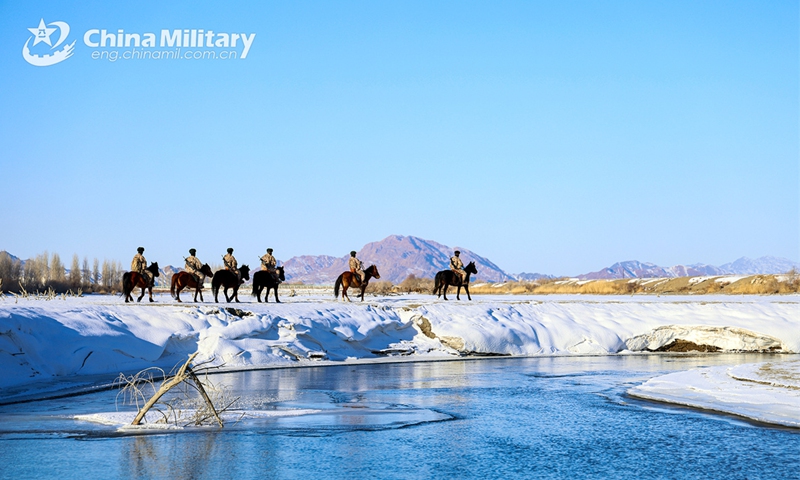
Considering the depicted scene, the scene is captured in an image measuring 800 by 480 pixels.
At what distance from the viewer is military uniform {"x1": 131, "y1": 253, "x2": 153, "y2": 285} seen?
88.9 feet

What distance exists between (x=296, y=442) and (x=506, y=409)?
370 cm

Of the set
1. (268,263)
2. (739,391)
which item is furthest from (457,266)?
(739,391)

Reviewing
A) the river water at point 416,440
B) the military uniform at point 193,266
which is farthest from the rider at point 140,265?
the river water at point 416,440

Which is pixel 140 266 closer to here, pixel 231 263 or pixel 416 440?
pixel 231 263

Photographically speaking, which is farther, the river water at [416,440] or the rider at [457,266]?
the rider at [457,266]

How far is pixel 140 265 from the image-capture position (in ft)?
89.6

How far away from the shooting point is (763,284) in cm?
5888

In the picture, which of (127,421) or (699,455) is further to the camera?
(127,421)

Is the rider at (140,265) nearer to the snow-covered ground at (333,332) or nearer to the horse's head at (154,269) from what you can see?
the horse's head at (154,269)

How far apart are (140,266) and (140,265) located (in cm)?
3

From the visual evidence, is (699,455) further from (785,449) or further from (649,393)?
(649,393)

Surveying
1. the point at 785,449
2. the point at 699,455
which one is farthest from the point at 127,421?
the point at 785,449

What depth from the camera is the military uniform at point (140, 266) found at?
27.1m

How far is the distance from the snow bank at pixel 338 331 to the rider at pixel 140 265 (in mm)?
3642
